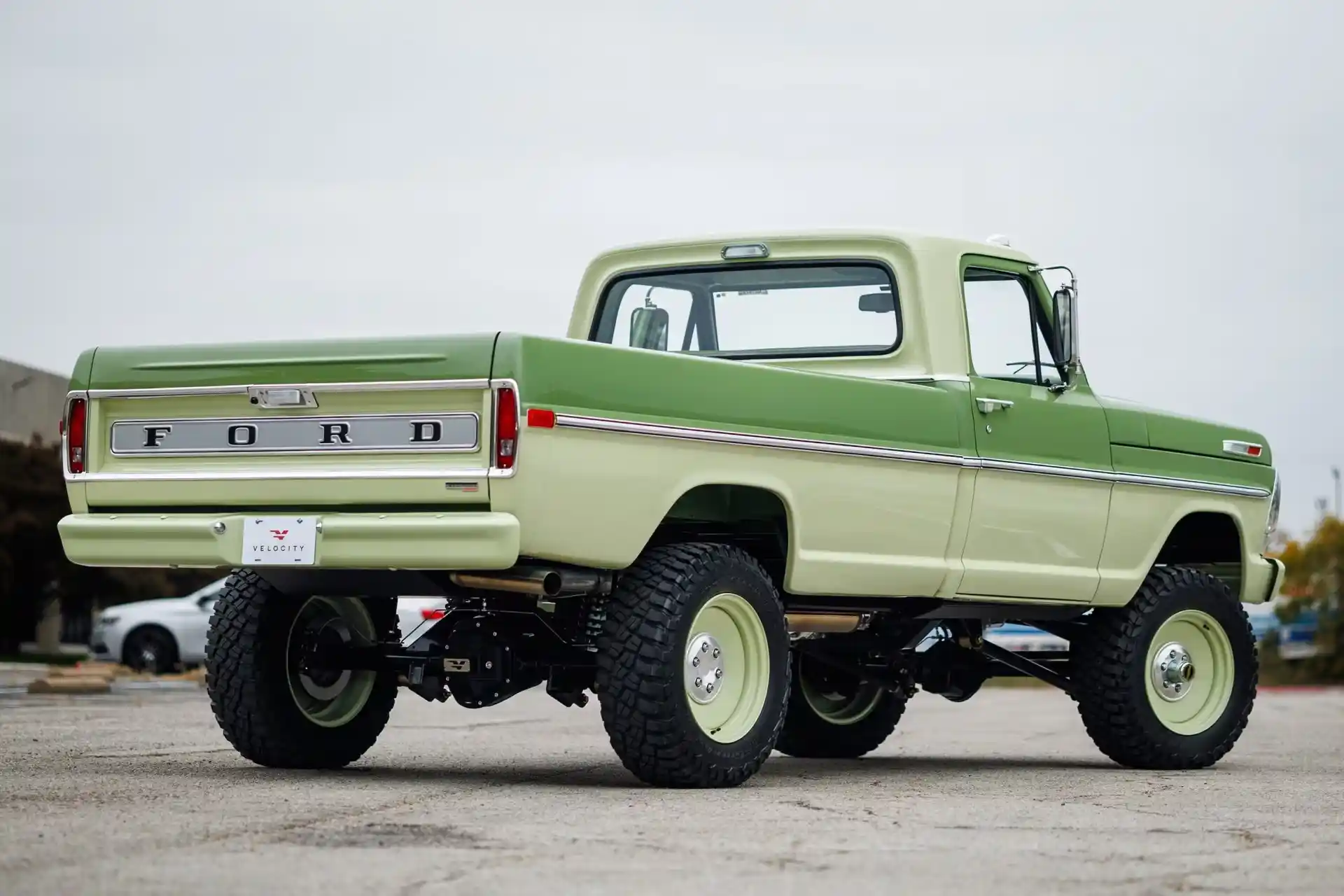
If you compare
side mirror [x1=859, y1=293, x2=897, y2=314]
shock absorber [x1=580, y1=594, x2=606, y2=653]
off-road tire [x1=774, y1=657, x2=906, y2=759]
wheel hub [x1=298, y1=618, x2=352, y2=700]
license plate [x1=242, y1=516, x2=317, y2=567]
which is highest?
side mirror [x1=859, y1=293, x2=897, y2=314]

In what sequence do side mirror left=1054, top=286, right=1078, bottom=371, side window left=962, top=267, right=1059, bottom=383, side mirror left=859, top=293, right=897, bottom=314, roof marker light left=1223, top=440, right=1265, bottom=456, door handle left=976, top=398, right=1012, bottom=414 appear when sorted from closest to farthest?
1. door handle left=976, top=398, right=1012, bottom=414
2. side mirror left=859, top=293, right=897, bottom=314
3. side window left=962, top=267, right=1059, bottom=383
4. side mirror left=1054, top=286, right=1078, bottom=371
5. roof marker light left=1223, top=440, right=1265, bottom=456

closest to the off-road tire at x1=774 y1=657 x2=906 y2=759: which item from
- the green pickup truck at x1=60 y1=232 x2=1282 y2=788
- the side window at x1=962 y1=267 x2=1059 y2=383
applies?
the green pickup truck at x1=60 y1=232 x2=1282 y2=788

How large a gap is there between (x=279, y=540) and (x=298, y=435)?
0.40m

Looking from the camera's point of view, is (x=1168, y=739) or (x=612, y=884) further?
(x=1168, y=739)

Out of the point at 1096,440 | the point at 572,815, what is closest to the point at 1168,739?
the point at 1096,440

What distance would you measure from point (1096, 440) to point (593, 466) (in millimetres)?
3430

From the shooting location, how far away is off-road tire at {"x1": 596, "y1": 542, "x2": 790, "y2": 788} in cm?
788

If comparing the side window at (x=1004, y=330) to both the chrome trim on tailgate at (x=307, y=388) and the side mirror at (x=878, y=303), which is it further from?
the chrome trim on tailgate at (x=307, y=388)

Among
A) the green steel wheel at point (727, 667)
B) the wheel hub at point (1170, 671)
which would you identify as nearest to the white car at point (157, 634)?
the wheel hub at point (1170, 671)

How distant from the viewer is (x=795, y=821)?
700 cm

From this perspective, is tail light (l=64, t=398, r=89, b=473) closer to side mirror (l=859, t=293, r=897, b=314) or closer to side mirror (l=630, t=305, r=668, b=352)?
side mirror (l=630, t=305, r=668, b=352)

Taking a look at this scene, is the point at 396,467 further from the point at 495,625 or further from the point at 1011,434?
the point at 1011,434

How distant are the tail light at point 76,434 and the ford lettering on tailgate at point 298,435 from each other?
0.44 feet

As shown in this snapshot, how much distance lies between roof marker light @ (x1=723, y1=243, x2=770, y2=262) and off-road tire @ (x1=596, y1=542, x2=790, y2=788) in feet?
7.01
